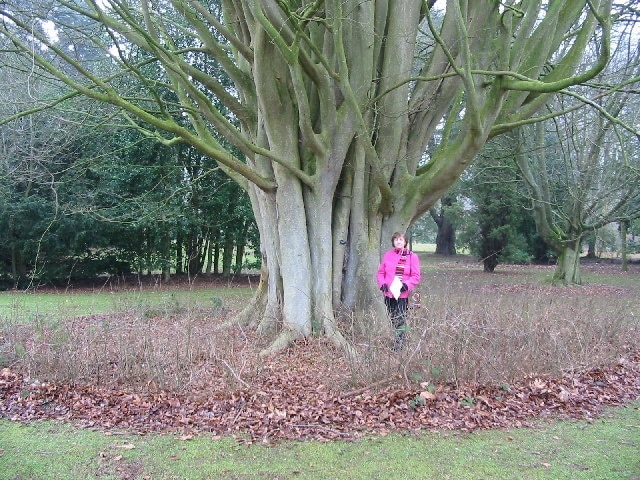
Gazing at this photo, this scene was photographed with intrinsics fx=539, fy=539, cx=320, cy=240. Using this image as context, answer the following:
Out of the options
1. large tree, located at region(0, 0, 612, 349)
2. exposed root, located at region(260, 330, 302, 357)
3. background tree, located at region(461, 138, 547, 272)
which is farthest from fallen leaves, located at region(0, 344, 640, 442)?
background tree, located at region(461, 138, 547, 272)

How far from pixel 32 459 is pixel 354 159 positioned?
19.0 feet

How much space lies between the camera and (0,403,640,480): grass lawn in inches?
153

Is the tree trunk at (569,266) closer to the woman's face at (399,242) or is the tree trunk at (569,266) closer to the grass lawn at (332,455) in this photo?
the woman's face at (399,242)

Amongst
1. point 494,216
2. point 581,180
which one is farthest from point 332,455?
point 494,216

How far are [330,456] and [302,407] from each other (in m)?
0.95

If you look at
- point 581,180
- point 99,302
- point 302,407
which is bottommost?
point 99,302

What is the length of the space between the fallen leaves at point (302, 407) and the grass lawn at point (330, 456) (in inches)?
6.9

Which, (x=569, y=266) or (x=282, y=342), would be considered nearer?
(x=282, y=342)

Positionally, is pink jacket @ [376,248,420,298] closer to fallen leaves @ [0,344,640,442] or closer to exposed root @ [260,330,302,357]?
exposed root @ [260,330,302,357]

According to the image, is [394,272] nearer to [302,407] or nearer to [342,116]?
[342,116]

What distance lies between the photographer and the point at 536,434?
4703mm

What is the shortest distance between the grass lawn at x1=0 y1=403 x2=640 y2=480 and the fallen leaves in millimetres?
175

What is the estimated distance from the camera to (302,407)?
200 inches

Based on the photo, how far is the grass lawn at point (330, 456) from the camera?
3.88 metres
